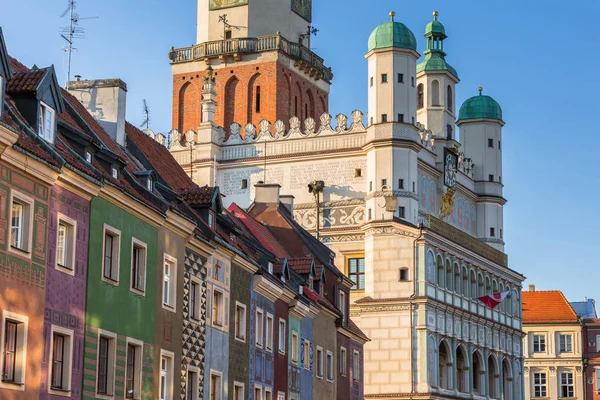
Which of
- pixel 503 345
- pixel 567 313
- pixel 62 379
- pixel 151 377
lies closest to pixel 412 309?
pixel 503 345

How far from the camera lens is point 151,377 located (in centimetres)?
3005

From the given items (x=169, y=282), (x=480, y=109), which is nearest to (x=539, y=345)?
A: (x=480, y=109)

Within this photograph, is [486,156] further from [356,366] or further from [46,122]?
→ [46,122]

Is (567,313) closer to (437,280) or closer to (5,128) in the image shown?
(437,280)

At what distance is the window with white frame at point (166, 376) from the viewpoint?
1225 inches

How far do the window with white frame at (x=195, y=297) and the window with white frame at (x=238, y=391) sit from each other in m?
3.80

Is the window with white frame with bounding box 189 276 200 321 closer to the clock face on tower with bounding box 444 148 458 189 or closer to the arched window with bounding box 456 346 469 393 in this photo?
the arched window with bounding box 456 346 469 393

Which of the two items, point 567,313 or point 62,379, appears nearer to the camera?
point 62,379

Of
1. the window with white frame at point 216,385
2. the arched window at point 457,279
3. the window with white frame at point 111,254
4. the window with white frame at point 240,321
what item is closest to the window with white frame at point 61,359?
the window with white frame at point 111,254

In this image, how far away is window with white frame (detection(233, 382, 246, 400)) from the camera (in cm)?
3709

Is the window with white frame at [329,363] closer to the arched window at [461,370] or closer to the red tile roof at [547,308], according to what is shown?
the arched window at [461,370]

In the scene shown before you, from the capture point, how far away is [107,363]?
27875mm

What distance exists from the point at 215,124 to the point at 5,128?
193 feet

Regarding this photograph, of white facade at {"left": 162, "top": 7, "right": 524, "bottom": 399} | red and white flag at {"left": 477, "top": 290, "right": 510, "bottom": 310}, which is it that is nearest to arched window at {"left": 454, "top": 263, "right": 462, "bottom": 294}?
white facade at {"left": 162, "top": 7, "right": 524, "bottom": 399}
